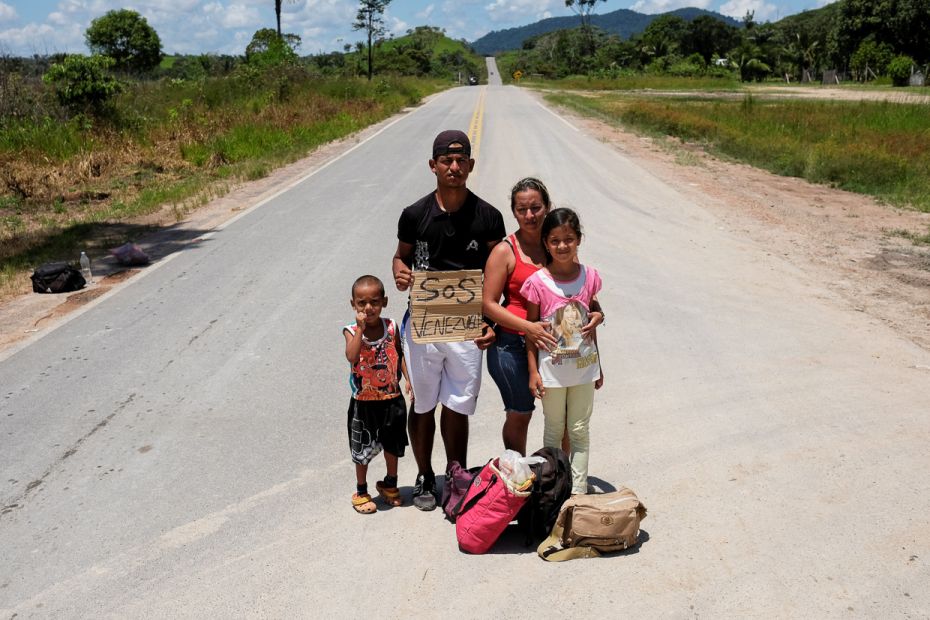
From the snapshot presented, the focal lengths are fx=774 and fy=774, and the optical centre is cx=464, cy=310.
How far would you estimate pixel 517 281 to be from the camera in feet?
12.5

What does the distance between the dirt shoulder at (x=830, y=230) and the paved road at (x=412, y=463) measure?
0.46m

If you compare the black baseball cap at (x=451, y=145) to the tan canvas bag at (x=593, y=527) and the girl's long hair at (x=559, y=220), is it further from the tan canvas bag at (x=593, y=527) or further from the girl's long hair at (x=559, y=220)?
the tan canvas bag at (x=593, y=527)

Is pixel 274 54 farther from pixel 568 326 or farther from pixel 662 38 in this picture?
pixel 662 38

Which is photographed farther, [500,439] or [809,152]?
[809,152]

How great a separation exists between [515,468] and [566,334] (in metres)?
0.70

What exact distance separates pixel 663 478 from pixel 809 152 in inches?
610

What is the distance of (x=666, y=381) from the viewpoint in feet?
19.2

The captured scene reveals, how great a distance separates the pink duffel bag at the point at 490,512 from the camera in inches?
147

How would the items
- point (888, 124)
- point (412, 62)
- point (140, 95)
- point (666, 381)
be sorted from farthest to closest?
point (412, 62) → point (140, 95) → point (888, 124) → point (666, 381)

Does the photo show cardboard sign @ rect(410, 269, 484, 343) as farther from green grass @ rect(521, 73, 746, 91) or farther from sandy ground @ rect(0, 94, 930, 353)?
green grass @ rect(521, 73, 746, 91)

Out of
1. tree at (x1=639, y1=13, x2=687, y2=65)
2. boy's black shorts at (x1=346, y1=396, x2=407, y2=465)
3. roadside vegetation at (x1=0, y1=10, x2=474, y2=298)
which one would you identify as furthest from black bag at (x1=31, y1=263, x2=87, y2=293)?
tree at (x1=639, y1=13, x2=687, y2=65)

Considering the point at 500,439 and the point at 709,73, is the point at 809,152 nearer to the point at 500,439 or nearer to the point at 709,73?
the point at 500,439

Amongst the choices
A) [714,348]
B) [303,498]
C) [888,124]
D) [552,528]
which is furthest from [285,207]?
[888,124]

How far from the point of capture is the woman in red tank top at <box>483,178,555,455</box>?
3756 millimetres
